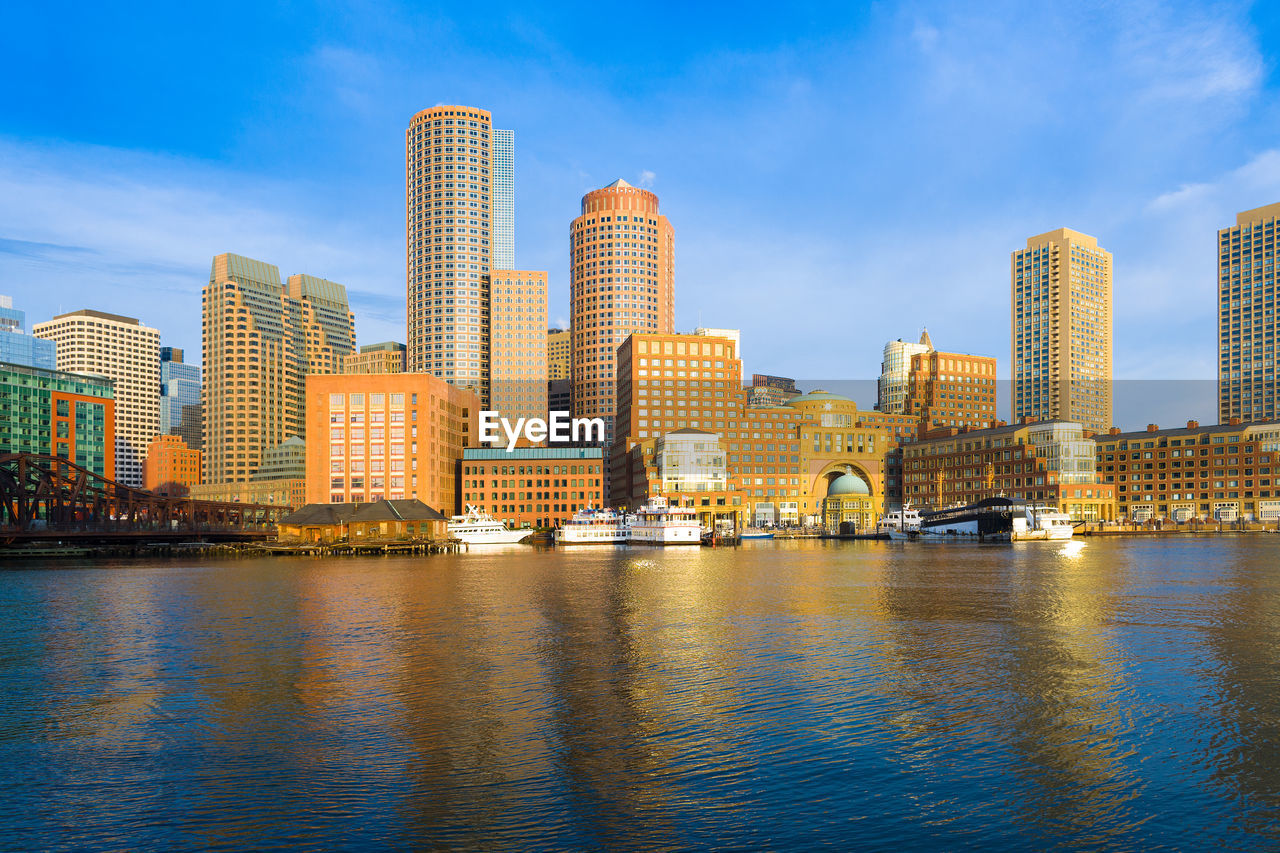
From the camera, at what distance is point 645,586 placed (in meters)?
99.2

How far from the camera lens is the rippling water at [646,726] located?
28234 mm

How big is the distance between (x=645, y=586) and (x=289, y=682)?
5465 cm

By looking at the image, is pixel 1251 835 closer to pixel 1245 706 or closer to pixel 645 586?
pixel 1245 706

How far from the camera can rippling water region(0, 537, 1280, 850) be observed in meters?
28.2

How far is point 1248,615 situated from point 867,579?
42039 mm

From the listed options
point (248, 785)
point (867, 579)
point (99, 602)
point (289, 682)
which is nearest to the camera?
point (248, 785)

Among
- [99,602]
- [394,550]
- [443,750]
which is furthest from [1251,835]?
[394,550]

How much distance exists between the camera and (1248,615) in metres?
71.8

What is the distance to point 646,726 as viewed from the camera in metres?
38.7

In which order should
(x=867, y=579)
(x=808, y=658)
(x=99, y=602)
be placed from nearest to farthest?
(x=808, y=658)
(x=99, y=602)
(x=867, y=579)

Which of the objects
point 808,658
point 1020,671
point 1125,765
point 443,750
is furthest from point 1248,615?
point 443,750

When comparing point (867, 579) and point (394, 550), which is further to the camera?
point (394, 550)

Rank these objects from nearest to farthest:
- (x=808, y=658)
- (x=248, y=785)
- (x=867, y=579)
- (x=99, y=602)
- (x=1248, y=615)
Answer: (x=248, y=785) < (x=808, y=658) < (x=1248, y=615) < (x=99, y=602) < (x=867, y=579)

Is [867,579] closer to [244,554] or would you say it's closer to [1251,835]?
[1251,835]
